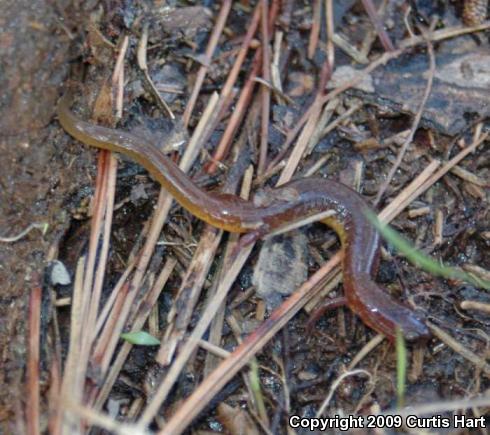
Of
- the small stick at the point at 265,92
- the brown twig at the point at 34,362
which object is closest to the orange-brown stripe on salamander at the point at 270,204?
the small stick at the point at 265,92

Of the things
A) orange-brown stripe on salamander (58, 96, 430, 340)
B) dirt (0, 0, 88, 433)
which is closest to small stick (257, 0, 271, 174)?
orange-brown stripe on salamander (58, 96, 430, 340)

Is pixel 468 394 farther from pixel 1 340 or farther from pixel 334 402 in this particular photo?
pixel 1 340

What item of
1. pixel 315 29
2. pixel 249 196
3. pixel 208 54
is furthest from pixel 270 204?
pixel 315 29

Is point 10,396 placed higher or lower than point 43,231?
lower

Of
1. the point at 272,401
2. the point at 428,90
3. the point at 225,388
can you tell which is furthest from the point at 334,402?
the point at 428,90

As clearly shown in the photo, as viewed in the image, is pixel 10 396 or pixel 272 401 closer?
pixel 10 396

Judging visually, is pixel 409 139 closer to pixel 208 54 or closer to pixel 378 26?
pixel 378 26
